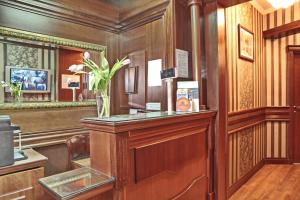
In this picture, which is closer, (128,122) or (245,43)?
(128,122)

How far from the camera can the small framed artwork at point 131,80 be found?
106 inches

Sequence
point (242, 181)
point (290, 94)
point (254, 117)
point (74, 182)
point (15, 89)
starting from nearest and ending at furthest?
point (74, 182) → point (15, 89) → point (242, 181) → point (254, 117) → point (290, 94)

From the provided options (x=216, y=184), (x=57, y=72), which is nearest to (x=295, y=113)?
(x=216, y=184)

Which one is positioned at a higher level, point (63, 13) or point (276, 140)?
point (63, 13)

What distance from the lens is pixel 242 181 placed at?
3104mm

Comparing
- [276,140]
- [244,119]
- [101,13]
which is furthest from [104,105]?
[276,140]

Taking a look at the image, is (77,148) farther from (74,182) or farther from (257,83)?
(257,83)

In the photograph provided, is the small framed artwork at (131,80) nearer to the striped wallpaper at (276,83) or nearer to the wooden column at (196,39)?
the wooden column at (196,39)

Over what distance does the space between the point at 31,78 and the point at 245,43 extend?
9.64 ft

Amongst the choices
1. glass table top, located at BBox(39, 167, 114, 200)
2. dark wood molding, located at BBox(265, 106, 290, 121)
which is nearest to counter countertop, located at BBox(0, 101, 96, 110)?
glass table top, located at BBox(39, 167, 114, 200)

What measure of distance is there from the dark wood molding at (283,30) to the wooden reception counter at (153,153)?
2717mm

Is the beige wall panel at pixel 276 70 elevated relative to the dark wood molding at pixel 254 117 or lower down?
elevated

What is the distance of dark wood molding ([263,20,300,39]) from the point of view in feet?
11.7

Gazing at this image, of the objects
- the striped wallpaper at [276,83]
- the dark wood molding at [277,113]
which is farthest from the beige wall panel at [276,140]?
the dark wood molding at [277,113]
